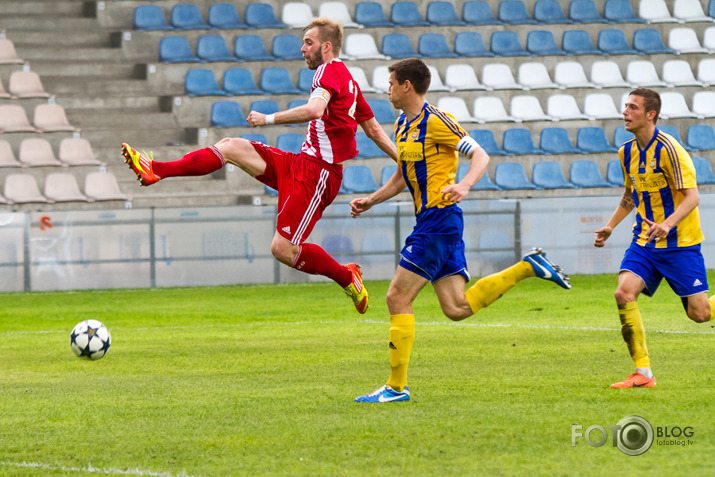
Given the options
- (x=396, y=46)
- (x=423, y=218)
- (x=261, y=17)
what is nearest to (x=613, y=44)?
(x=396, y=46)

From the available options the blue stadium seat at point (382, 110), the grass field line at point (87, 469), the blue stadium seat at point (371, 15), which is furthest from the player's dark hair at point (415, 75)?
the blue stadium seat at point (371, 15)

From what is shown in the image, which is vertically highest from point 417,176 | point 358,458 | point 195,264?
point 417,176

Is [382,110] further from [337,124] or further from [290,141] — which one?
[337,124]

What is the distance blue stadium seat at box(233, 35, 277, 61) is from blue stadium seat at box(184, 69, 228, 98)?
109cm

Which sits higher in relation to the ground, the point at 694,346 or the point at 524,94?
the point at 524,94

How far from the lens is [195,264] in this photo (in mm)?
19078

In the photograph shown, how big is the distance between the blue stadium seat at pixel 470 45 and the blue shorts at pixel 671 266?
17.5 metres

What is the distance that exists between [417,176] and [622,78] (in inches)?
748

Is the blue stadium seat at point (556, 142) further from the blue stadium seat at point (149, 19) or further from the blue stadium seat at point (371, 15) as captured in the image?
the blue stadium seat at point (149, 19)

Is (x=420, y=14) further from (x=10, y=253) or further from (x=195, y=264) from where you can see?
(x=10, y=253)

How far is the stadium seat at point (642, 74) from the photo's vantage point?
78.1 ft

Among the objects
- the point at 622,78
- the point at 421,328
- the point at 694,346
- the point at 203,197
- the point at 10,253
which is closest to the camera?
the point at 694,346

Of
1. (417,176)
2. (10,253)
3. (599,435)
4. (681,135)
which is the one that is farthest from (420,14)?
(599,435)

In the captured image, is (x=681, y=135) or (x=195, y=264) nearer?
(x=195, y=264)
